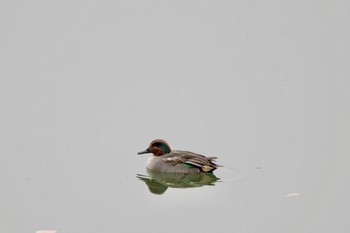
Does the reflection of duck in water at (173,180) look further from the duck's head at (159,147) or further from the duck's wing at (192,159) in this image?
the duck's head at (159,147)

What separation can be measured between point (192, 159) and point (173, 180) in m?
0.77

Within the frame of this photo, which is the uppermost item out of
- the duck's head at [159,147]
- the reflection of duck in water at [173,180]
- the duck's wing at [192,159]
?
the duck's head at [159,147]

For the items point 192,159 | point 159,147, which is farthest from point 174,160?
point 159,147

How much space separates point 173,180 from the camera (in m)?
19.4

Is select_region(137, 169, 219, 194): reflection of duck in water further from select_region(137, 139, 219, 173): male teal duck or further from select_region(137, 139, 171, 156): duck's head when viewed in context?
select_region(137, 139, 171, 156): duck's head

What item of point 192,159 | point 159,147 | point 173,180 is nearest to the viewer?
point 173,180

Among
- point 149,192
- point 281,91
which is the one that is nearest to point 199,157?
point 149,192

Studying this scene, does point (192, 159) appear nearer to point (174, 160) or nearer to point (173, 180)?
point (174, 160)

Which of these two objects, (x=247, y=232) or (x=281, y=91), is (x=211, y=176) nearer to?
(x=247, y=232)

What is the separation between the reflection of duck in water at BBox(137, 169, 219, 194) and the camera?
1863 cm

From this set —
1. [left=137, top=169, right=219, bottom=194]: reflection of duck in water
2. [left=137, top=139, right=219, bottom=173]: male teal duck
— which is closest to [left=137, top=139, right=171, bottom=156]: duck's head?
[left=137, top=139, right=219, bottom=173]: male teal duck

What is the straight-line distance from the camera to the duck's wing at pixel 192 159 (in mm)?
19188

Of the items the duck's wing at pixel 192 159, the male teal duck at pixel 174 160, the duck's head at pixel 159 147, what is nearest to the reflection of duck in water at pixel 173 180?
the male teal duck at pixel 174 160

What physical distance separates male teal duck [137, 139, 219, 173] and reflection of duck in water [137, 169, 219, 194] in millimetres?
135
